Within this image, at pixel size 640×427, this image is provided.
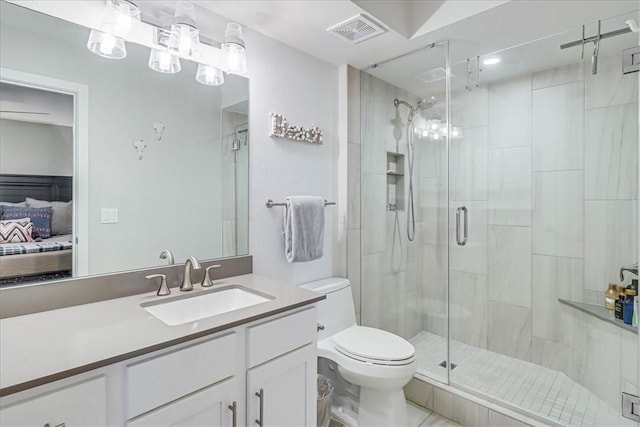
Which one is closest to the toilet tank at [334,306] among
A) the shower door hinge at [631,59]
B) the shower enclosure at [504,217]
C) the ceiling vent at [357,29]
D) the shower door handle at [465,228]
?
the shower enclosure at [504,217]

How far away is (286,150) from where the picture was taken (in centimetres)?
208

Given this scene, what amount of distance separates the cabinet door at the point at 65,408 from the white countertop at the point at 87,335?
0.06 metres

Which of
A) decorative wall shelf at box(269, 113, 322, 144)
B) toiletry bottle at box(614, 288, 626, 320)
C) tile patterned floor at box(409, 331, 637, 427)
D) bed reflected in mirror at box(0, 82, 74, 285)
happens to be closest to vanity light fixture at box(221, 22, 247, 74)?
decorative wall shelf at box(269, 113, 322, 144)

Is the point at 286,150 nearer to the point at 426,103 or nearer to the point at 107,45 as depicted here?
the point at 107,45

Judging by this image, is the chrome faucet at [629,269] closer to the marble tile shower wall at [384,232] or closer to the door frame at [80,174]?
the marble tile shower wall at [384,232]

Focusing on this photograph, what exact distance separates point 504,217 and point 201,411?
8.25 feet

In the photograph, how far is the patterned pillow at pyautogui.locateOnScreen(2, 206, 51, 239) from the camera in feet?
3.99

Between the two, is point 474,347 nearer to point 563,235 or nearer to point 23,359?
point 563,235

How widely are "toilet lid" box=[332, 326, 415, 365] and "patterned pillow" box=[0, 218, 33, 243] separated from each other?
152 cm

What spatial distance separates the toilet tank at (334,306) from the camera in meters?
2.03

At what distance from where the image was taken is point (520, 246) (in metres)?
2.60

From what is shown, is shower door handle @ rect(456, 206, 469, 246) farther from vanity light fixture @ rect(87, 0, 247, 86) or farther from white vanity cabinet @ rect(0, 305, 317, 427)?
vanity light fixture @ rect(87, 0, 247, 86)

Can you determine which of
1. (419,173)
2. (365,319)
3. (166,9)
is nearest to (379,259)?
(365,319)

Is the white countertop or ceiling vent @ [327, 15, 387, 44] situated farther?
ceiling vent @ [327, 15, 387, 44]
